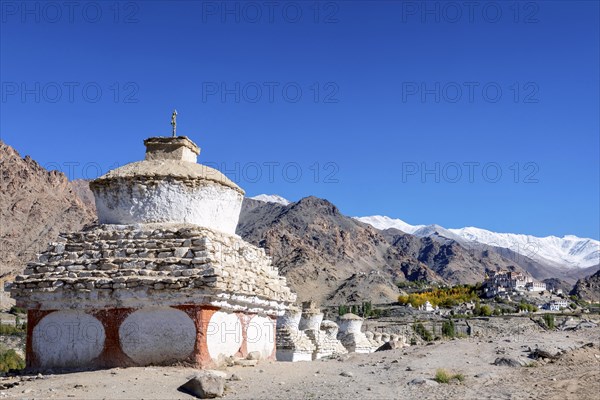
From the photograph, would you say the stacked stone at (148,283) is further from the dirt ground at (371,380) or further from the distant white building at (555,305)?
the distant white building at (555,305)

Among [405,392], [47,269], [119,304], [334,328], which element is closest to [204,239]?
[119,304]

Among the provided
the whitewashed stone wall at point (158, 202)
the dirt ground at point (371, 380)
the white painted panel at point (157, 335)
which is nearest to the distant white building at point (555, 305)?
the dirt ground at point (371, 380)

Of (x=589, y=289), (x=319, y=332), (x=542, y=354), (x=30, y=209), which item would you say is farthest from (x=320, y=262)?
(x=542, y=354)

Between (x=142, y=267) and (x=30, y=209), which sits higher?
(x=30, y=209)

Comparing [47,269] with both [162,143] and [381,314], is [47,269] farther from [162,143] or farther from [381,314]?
[381,314]

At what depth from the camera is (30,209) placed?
138m

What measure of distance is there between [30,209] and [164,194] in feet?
453

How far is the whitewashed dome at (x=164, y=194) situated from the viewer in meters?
13.2

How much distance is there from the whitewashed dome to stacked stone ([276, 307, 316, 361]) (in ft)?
47.9

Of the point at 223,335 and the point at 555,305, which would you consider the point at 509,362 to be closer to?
the point at 223,335

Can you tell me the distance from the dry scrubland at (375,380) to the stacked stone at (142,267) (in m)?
1.50

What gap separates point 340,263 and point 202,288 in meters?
175

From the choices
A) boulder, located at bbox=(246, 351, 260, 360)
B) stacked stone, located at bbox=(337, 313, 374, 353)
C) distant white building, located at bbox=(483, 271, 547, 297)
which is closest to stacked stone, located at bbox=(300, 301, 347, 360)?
stacked stone, located at bbox=(337, 313, 374, 353)

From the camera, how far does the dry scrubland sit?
1010 cm
